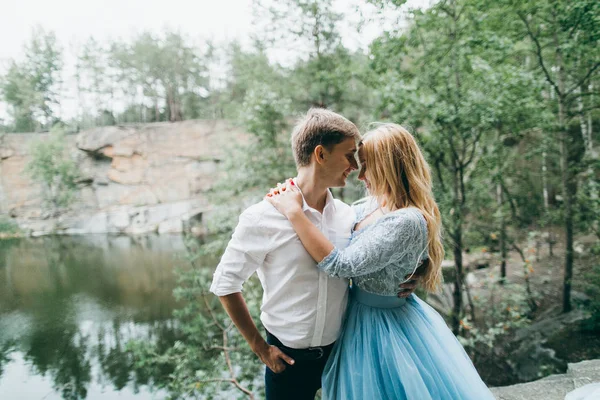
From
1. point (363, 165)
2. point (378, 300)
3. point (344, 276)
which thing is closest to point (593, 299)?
point (378, 300)

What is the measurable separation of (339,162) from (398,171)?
9.2 inches

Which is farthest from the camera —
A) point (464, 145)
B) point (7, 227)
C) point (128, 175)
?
point (128, 175)

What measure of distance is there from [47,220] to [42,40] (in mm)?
10994

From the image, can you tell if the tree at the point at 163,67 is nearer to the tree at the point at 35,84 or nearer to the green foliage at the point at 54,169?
the tree at the point at 35,84

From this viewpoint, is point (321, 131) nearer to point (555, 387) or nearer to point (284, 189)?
point (284, 189)

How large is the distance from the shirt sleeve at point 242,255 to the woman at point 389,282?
0.12 m

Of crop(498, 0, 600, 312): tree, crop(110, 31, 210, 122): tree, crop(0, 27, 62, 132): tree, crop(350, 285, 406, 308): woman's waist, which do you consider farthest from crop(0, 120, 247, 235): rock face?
crop(350, 285, 406, 308): woman's waist

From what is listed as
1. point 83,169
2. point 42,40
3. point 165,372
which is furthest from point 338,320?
point 42,40

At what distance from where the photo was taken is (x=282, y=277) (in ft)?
4.37

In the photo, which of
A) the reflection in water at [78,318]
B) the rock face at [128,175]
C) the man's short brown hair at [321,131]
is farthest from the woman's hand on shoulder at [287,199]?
the rock face at [128,175]

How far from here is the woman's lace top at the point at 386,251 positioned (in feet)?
4.08

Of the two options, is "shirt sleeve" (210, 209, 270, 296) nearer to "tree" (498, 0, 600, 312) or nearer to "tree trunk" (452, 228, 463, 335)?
"tree trunk" (452, 228, 463, 335)

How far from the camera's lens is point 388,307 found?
144 centimetres

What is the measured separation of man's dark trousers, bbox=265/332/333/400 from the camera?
1397mm
